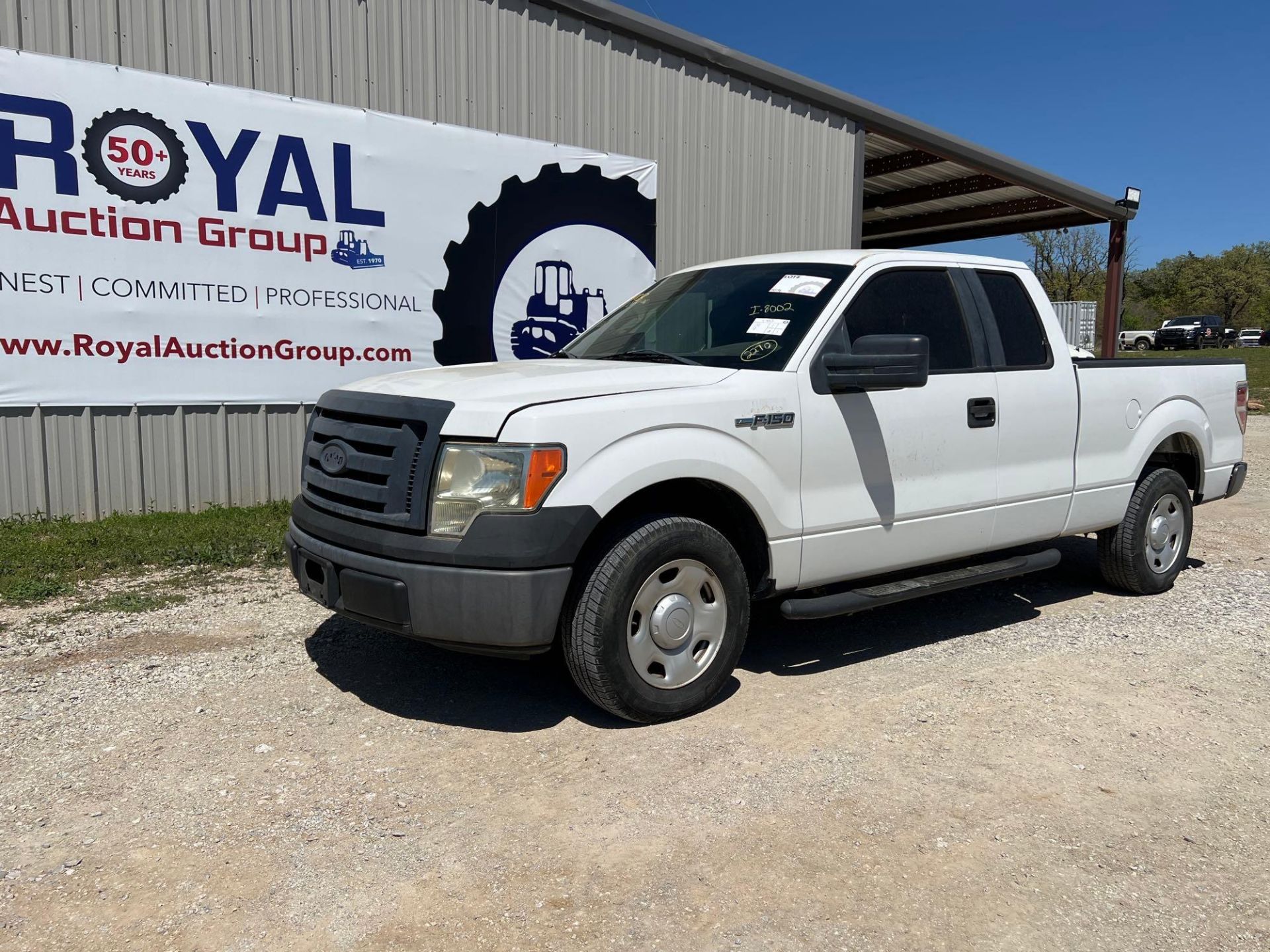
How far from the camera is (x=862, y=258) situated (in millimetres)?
4867

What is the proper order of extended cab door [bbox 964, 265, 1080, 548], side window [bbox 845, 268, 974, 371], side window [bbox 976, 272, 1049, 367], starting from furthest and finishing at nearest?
side window [bbox 976, 272, 1049, 367] → extended cab door [bbox 964, 265, 1080, 548] → side window [bbox 845, 268, 974, 371]

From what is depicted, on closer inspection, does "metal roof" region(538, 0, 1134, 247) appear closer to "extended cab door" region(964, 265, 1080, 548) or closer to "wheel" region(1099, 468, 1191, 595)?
"extended cab door" region(964, 265, 1080, 548)

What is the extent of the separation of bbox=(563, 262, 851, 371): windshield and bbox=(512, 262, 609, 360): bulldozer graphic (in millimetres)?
4632

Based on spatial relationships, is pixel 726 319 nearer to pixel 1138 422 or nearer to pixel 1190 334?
pixel 1138 422

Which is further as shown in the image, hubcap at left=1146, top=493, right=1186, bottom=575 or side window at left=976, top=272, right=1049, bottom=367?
hubcap at left=1146, top=493, right=1186, bottom=575

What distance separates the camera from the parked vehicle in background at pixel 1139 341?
189ft

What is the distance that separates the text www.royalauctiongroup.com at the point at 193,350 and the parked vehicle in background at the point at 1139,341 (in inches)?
2230

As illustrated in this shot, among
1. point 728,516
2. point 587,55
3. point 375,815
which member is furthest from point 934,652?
point 587,55

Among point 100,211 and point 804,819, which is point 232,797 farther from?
point 100,211

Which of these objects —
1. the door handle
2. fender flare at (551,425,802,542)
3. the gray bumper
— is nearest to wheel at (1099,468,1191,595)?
the door handle

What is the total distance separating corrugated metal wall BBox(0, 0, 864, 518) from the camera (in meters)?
7.50

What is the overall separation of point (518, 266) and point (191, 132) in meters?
3.12

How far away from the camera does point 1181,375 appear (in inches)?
245

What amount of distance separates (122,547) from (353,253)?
3230 mm
